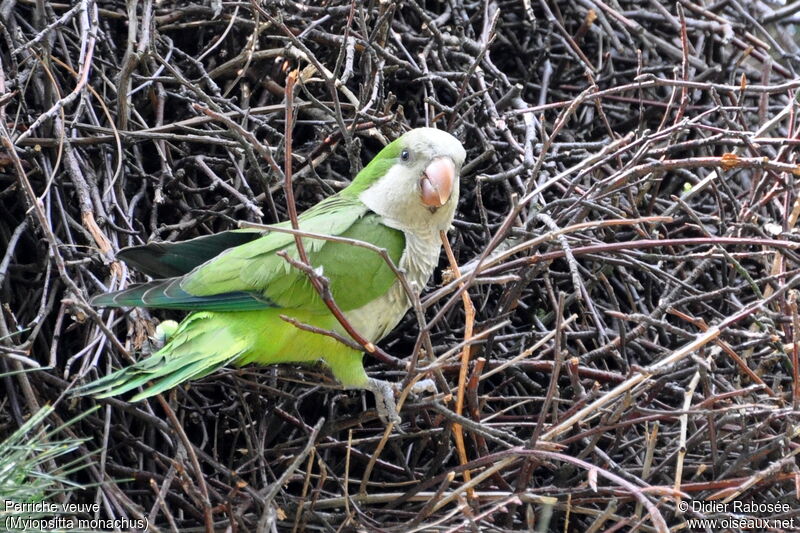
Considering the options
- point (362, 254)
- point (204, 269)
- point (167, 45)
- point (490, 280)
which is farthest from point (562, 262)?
point (167, 45)

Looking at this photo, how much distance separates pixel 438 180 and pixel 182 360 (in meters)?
0.77

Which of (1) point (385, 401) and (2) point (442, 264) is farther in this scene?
(2) point (442, 264)

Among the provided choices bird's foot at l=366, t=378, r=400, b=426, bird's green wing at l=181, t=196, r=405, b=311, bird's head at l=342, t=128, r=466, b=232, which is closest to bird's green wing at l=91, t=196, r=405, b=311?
bird's green wing at l=181, t=196, r=405, b=311

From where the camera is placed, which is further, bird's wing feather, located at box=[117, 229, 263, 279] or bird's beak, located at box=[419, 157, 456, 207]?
bird's beak, located at box=[419, 157, 456, 207]

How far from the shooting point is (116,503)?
1784mm

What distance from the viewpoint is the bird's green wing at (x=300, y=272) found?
6.71 ft

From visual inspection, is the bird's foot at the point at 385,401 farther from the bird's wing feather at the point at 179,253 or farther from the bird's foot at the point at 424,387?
the bird's wing feather at the point at 179,253

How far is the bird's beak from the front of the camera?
2123mm

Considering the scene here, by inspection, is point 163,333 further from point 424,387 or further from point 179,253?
point 424,387

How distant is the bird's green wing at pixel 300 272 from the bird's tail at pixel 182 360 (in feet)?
0.32

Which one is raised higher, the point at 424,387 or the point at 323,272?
the point at 323,272

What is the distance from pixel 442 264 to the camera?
2.77m

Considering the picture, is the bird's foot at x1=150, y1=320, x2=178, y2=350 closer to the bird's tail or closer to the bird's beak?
the bird's tail

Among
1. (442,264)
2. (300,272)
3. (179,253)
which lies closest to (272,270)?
(300,272)
